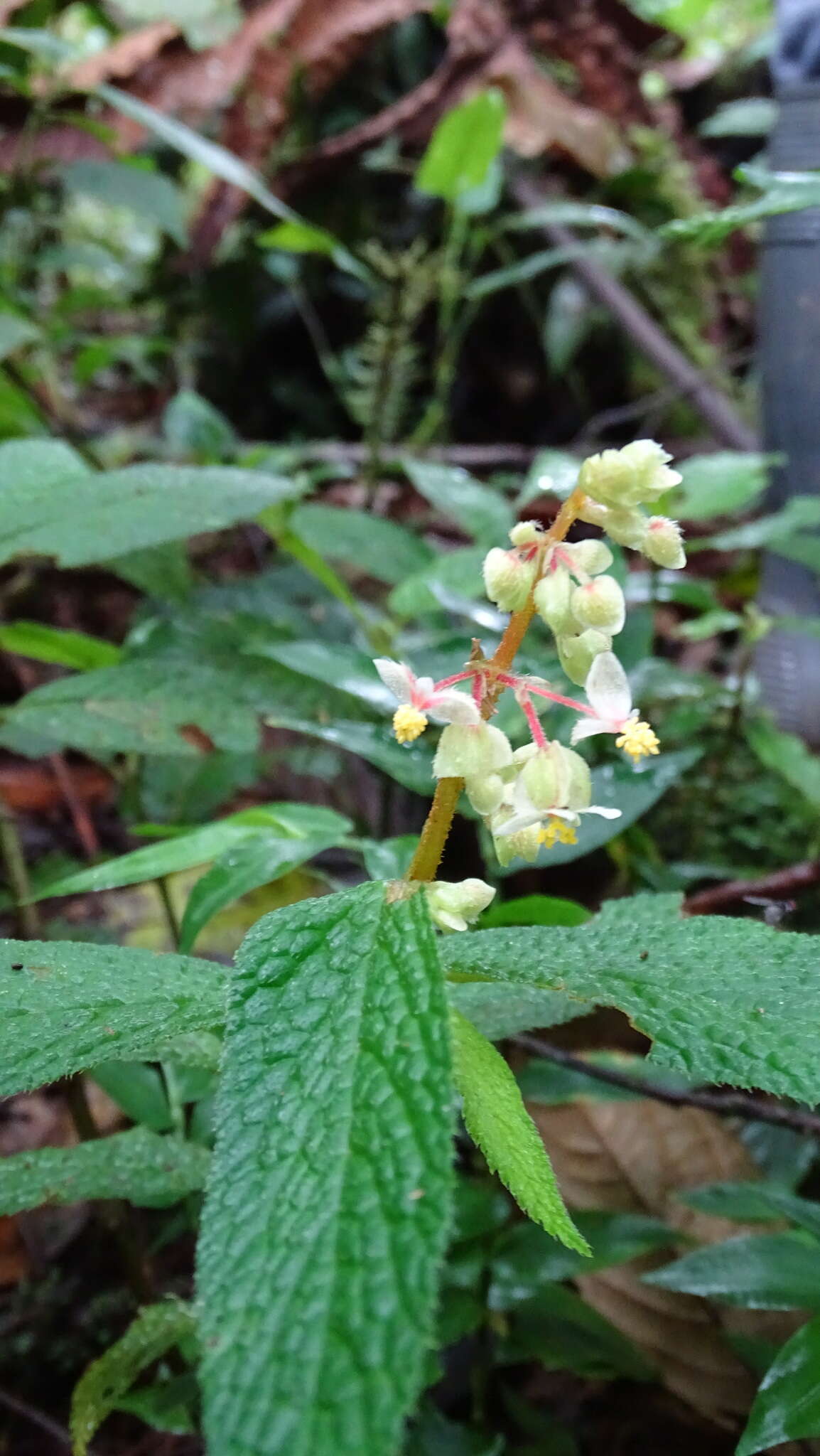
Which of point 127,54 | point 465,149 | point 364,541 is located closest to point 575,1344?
point 364,541

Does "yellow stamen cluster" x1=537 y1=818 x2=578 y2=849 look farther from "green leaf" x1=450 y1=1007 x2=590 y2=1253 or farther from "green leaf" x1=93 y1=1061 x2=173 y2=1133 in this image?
"green leaf" x1=93 y1=1061 x2=173 y2=1133

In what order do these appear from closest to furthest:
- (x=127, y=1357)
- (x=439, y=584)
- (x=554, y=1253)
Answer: (x=127, y=1357) → (x=554, y=1253) → (x=439, y=584)

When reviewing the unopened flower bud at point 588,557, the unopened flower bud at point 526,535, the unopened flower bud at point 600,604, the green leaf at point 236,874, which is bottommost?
the green leaf at point 236,874

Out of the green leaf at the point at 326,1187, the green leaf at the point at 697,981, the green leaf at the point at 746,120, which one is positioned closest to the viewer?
the green leaf at the point at 326,1187

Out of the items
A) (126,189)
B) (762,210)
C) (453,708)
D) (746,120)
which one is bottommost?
(453,708)

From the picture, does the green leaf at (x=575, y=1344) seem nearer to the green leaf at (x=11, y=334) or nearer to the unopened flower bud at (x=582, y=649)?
the unopened flower bud at (x=582, y=649)

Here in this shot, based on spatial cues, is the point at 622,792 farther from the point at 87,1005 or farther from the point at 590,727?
the point at 87,1005

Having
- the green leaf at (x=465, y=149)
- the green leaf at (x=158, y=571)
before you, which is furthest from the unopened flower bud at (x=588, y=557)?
the green leaf at (x=465, y=149)

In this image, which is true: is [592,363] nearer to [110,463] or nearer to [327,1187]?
[110,463]
